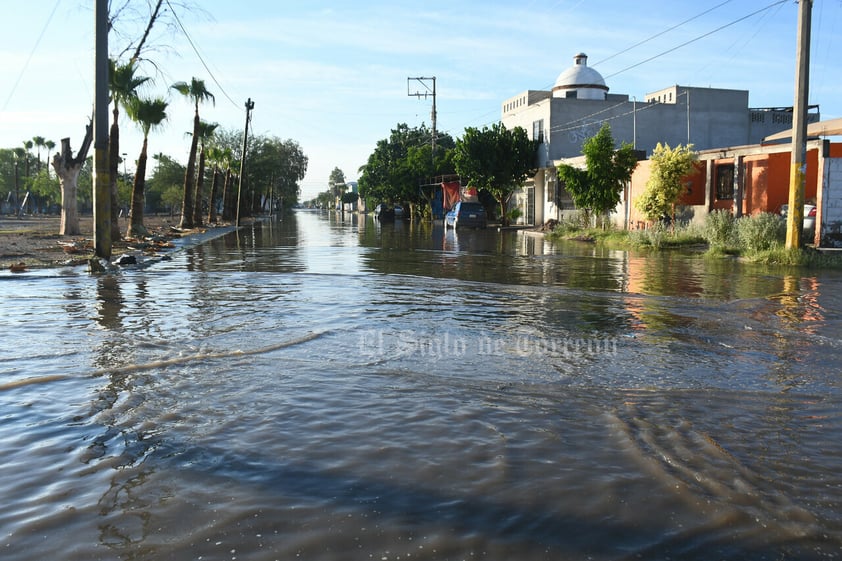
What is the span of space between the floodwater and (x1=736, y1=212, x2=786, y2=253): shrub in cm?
934

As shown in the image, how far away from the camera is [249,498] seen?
3.77m

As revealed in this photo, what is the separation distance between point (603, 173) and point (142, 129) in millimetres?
19017

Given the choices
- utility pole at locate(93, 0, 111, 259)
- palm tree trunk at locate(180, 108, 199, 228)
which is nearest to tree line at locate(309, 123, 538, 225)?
palm tree trunk at locate(180, 108, 199, 228)

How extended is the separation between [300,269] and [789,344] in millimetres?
11208

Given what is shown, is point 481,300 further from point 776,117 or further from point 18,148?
point 18,148

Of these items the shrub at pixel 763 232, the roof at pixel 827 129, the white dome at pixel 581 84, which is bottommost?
the shrub at pixel 763 232

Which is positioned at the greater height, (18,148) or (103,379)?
(18,148)

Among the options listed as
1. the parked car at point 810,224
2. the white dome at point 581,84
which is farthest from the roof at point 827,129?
the white dome at point 581,84

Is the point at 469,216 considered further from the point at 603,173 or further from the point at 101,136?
the point at 101,136

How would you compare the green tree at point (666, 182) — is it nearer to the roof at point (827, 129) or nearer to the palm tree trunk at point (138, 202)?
the roof at point (827, 129)

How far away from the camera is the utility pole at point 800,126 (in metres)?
17.3

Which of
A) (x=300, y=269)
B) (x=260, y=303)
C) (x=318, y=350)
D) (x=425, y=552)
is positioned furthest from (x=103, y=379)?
(x=300, y=269)

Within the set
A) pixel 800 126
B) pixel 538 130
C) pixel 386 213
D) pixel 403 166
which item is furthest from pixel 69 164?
pixel 386 213

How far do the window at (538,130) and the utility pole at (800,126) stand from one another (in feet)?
90.8
